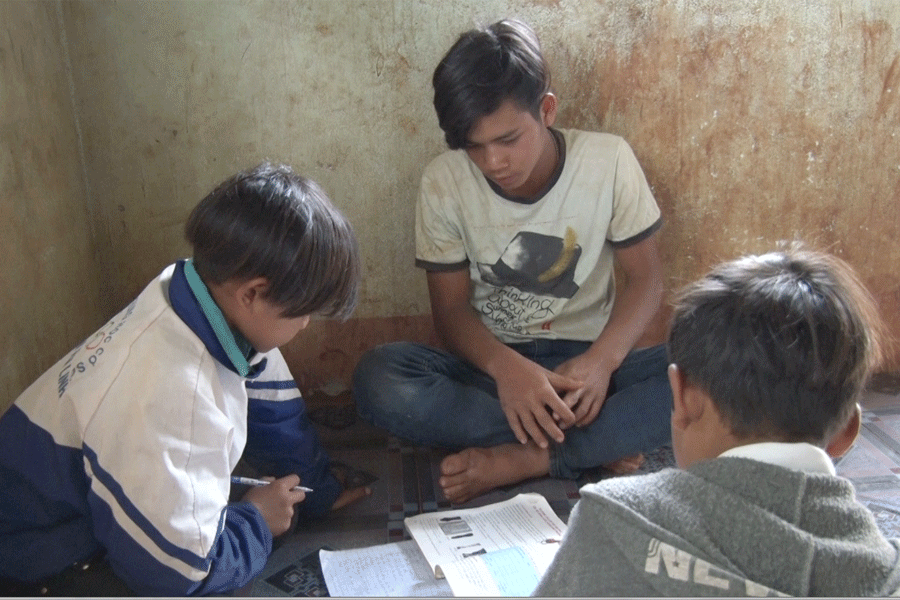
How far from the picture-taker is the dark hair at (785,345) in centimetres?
80

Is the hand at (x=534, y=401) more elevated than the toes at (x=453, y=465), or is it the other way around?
the hand at (x=534, y=401)

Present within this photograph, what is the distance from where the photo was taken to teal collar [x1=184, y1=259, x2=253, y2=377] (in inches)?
44.3

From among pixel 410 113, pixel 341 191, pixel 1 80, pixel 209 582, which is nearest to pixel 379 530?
pixel 209 582

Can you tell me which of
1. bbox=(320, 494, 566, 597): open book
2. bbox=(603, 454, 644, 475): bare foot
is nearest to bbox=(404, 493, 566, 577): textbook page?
bbox=(320, 494, 566, 597): open book

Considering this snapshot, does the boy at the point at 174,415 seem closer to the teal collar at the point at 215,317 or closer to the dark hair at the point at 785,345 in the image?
the teal collar at the point at 215,317

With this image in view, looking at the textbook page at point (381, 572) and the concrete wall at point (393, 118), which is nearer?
the textbook page at point (381, 572)

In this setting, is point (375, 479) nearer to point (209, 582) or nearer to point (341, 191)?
point (209, 582)

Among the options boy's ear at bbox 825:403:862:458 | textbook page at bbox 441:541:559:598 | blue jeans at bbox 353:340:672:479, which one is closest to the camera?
boy's ear at bbox 825:403:862:458

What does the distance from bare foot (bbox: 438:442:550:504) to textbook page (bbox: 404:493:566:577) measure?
0.24 ft

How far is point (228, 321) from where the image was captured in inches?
46.0

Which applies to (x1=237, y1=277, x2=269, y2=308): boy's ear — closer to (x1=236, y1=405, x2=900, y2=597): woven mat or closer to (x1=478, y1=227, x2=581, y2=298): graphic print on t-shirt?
(x1=236, y1=405, x2=900, y2=597): woven mat

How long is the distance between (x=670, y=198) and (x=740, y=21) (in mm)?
436

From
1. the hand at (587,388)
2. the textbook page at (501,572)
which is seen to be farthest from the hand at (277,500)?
the hand at (587,388)

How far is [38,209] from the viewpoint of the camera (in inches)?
61.7
